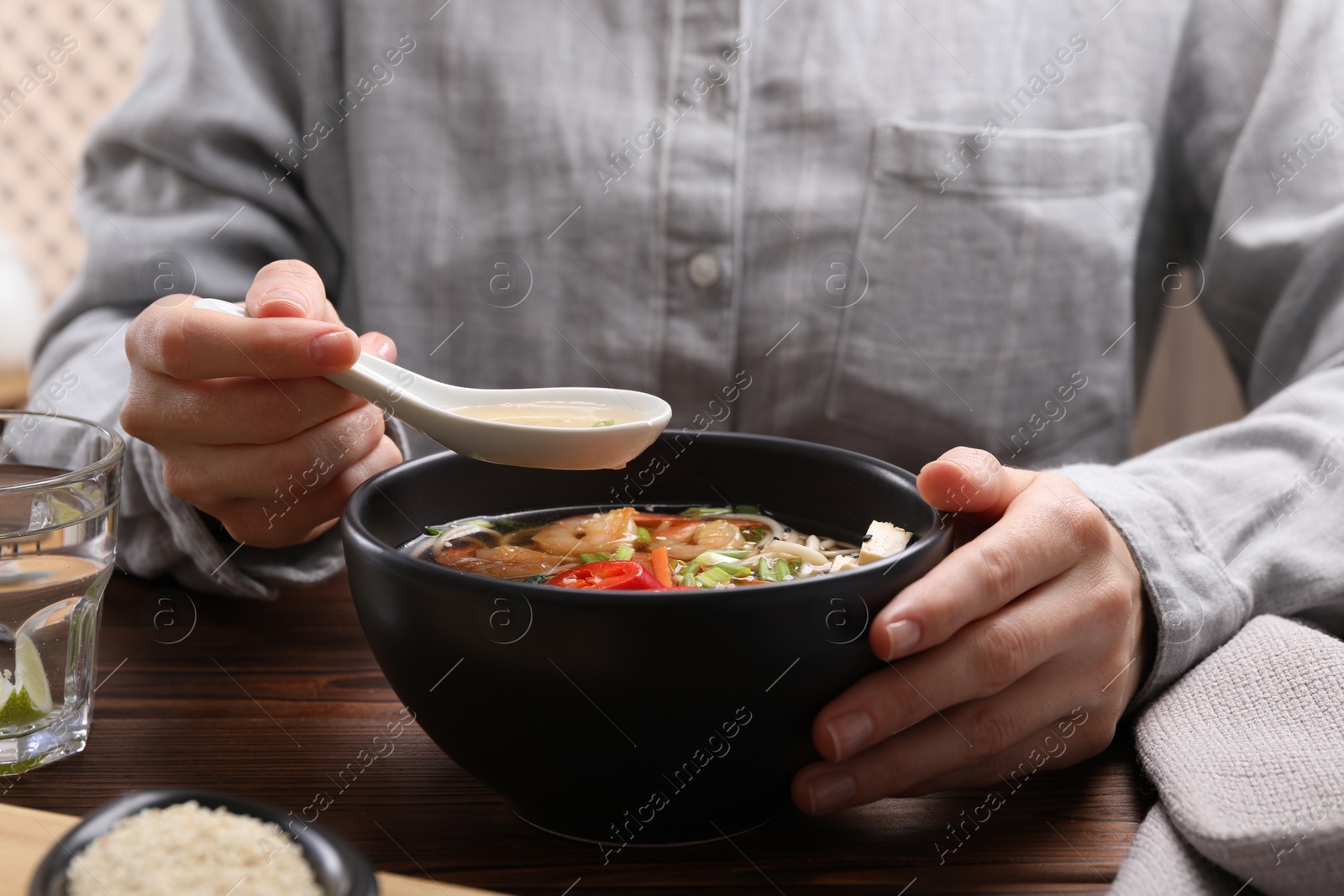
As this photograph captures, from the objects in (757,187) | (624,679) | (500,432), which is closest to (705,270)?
(757,187)

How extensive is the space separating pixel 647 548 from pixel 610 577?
12 cm

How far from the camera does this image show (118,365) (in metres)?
1.18

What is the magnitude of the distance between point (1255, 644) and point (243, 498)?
2.67 ft

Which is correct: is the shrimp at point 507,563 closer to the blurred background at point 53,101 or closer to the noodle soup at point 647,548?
the noodle soup at point 647,548

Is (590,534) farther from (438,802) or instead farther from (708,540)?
(438,802)

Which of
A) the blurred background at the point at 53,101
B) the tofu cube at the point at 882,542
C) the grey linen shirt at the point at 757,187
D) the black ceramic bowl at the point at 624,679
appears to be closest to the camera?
the black ceramic bowl at the point at 624,679

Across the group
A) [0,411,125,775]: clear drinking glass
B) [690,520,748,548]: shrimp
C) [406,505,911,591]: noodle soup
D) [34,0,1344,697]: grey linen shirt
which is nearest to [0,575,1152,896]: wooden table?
[0,411,125,775]: clear drinking glass

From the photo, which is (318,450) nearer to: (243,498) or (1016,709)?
(243,498)

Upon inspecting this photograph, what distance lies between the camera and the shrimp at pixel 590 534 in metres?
0.81

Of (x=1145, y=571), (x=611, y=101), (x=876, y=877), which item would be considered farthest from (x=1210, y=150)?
(x=876, y=877)

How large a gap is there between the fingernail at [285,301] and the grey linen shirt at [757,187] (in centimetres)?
62

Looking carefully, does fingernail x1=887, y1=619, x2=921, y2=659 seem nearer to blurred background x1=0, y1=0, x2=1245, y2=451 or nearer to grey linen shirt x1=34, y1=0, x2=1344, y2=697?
grey linen shirt x1=34, y1=0, x2=1344, y2=697

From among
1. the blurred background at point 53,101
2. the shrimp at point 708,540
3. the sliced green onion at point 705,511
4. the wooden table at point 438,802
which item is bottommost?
the blurred background at point 53,101

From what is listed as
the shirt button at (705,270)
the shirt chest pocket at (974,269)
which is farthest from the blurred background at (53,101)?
the shirt chest pocket at (974,269)
